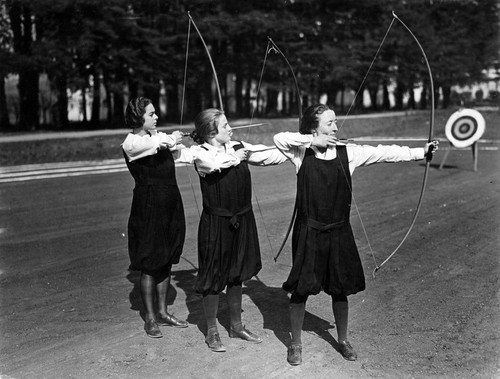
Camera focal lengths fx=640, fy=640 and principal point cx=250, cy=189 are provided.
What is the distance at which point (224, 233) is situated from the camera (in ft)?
13.1

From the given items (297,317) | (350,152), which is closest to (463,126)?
(350,152)

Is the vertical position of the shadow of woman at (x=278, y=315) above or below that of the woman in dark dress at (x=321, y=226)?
below

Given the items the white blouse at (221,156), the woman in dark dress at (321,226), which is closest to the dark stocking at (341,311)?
the woman in dark dress at (321,226)

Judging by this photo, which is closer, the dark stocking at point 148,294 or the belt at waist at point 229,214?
the belt at waist at point 229,214

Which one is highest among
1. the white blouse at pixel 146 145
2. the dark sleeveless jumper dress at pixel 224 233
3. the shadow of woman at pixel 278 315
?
the white blouse at pixel 146 145

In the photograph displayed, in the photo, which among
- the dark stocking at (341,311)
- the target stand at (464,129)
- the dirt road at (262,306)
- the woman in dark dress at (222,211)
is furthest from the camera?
the target stand at (464,129)

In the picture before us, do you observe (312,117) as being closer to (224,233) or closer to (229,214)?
(229,214)

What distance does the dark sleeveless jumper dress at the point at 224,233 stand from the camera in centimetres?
400

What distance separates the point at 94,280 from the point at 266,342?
2.16m

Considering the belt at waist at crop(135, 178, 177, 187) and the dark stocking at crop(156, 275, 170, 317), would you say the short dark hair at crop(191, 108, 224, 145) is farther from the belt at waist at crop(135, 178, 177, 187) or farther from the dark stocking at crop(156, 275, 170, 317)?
the dark stocking at crop(156, 275, 170, 317)

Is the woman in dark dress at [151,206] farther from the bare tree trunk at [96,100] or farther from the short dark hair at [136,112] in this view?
the bare tree trunk at [96,100]

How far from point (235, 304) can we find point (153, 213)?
810 millimetres

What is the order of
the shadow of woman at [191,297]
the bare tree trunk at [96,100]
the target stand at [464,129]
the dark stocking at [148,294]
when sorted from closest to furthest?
the dark stocking at [148,294] → the shadow of woman at [191,297] → the target stand at [464,129] → the bare tree trunk at [96,100]

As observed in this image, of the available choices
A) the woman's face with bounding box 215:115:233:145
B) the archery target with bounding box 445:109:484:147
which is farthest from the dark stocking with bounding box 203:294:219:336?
the archery target with bounding box 445:109:484:147
